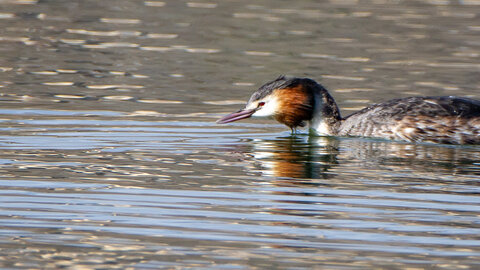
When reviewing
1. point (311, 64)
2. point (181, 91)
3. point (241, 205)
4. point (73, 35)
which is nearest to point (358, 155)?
point (241, 205)

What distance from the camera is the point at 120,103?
1317 cm

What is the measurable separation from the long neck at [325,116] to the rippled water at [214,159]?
0.30 meters

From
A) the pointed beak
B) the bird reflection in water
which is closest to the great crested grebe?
the pointed beak

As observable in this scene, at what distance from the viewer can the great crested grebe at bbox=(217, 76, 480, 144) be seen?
10844 mm

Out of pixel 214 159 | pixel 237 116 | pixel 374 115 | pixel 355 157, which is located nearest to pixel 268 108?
pixel 237 116

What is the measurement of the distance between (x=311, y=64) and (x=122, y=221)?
10.6 meters

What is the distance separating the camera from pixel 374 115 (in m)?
11.2

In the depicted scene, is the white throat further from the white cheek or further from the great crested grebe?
the white cheek

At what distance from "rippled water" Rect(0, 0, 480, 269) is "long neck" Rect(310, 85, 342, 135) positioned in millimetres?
304

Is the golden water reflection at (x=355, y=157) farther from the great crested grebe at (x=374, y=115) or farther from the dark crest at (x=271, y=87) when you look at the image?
the dark crest at (x=271, y=87)

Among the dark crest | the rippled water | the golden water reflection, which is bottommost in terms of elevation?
the golden water reflection

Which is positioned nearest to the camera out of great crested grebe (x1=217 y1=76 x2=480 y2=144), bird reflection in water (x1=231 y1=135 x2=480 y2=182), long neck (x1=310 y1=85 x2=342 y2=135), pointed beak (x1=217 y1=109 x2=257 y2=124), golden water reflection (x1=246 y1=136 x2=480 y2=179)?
bird reflection in water (x1=231 y1=135 x2=480 y2=182)

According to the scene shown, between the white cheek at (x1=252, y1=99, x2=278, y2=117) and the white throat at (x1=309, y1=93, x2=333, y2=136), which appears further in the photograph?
the white throat at (x1=309, y1=93, x2=333, y2=136)

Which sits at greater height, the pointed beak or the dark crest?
the dark crest
